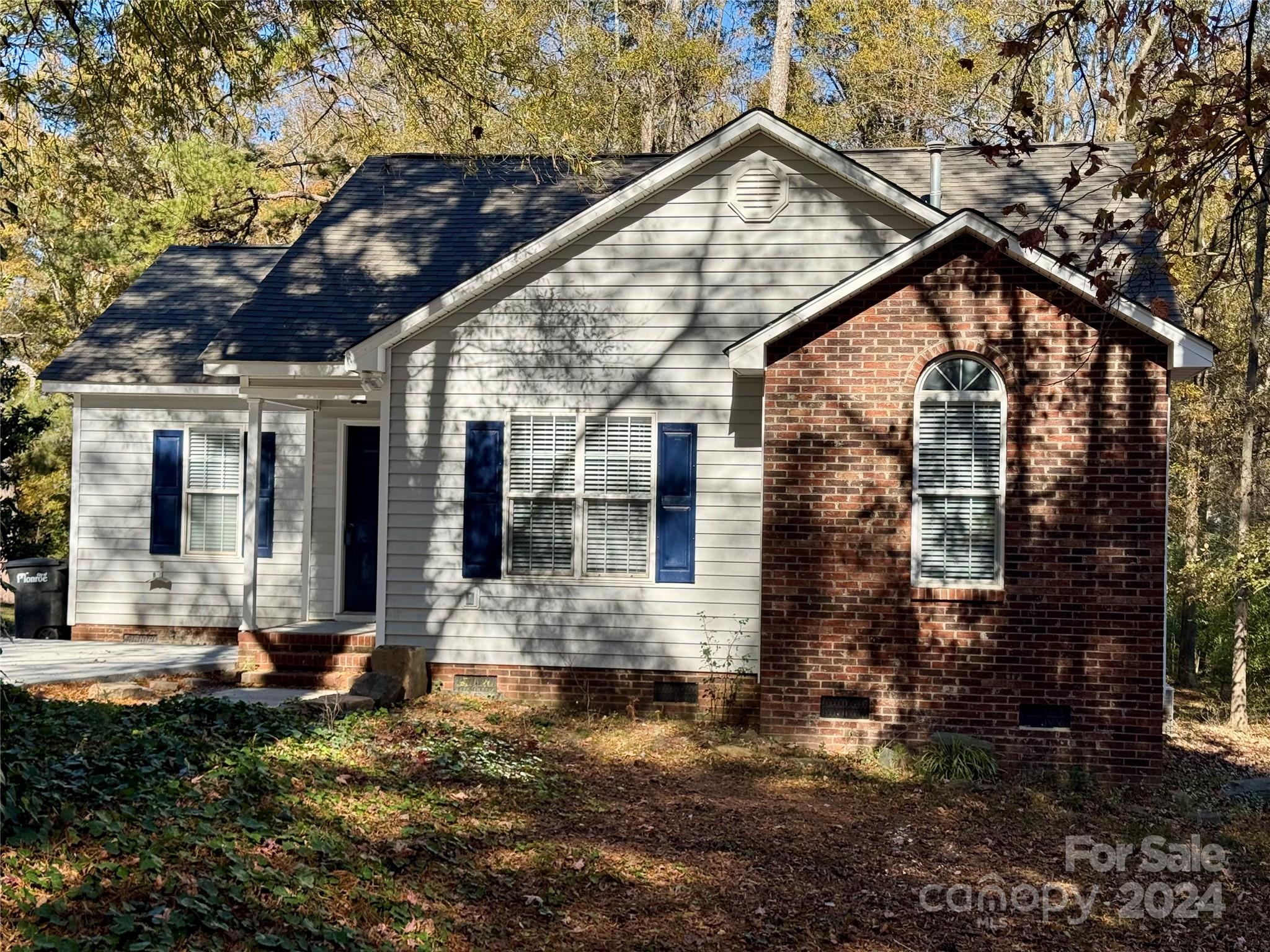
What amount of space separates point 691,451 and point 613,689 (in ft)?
7.91

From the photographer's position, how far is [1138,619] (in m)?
10.5

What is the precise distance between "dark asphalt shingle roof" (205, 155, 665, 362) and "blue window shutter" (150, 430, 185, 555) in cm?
261

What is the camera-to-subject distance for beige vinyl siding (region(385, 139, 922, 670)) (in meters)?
12.0

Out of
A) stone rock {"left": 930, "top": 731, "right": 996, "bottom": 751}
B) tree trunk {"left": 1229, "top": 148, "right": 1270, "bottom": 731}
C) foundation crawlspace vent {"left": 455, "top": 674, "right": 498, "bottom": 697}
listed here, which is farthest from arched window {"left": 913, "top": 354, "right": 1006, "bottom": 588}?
tree trunk {"left": 1229, "top": 148, "right": 1270, "bottom": 731}

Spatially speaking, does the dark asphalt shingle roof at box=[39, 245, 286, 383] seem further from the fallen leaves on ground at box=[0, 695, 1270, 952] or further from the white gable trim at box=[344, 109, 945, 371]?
the fallen leaves on ground at box=[0, 695, 1270, 952]

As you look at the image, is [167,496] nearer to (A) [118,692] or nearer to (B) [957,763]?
(A) [118,692]

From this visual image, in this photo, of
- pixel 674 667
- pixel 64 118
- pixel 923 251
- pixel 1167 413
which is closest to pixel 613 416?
pixel 674 667

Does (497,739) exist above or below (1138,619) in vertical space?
below

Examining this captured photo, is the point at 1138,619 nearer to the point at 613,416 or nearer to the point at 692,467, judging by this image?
the point at 692,467

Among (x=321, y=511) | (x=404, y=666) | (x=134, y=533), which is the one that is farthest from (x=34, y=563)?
(x=404, y=666)

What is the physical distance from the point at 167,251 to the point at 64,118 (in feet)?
23.0

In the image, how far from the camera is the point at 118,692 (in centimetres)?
1158

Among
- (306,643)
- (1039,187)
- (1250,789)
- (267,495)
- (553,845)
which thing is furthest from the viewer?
(267,495)

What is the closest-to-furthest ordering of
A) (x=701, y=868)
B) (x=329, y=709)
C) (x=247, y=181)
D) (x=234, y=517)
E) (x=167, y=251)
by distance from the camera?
1. (x=701, y=868)
2. (x=329, y=709)
3. (x=234, y=517)
4. (x=167, y=251)
5. (x=247, y=181)
